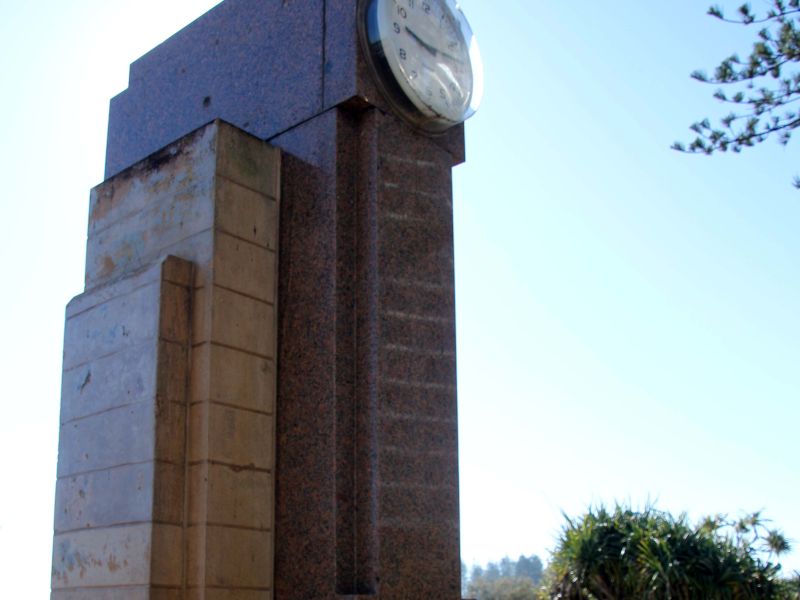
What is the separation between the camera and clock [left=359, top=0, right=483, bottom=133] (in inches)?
201

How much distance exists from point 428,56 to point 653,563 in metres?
6.15

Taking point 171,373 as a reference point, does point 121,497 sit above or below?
below

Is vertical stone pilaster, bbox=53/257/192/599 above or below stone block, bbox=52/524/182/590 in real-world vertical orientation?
above

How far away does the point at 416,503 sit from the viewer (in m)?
4.64

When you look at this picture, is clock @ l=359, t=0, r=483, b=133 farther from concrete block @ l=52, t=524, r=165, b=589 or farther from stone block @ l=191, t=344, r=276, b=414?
concrete block @ l=52, t=524, r=165, b=589

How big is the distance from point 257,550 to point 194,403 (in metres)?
0.72

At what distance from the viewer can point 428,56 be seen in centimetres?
540

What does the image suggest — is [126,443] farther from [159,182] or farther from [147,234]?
[159,182]

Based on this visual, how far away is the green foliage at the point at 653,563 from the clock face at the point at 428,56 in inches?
229

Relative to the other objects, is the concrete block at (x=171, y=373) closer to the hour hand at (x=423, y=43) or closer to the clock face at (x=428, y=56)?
the clock face at (x=428, y=56)

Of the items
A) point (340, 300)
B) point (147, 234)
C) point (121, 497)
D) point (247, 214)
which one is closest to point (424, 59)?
point (247, 214)

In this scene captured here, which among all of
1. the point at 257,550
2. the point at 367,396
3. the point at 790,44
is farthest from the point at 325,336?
the point at 790,44

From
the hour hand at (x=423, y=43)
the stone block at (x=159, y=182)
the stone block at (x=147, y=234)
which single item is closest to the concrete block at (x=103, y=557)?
the stone block at (x=147, y=234)

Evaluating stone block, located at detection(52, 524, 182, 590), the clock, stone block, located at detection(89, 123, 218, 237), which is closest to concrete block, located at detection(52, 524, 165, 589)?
stone block, located at detection(52, 524, 182, 590)
